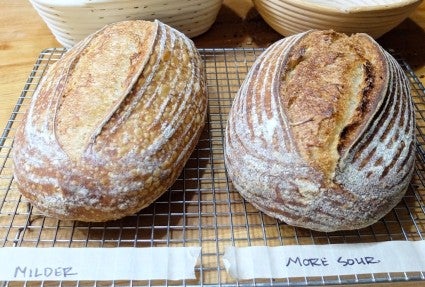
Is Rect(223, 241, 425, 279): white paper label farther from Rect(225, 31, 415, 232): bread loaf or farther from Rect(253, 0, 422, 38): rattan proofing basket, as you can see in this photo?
Rect(253, 0, 422, 38): rattan proofing basket

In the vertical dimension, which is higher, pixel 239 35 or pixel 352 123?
pixel 352 123

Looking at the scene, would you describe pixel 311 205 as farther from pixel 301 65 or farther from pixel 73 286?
pixel 73 286

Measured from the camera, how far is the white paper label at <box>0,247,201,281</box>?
37.6 inches

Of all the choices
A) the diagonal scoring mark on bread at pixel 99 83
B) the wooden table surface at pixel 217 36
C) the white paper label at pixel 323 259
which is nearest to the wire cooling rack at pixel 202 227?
the white paper label at pixel 323 259

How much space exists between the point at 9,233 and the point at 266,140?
723 millimetres

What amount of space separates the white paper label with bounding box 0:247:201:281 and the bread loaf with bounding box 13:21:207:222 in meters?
0.10

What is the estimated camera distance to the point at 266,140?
3.49 feet

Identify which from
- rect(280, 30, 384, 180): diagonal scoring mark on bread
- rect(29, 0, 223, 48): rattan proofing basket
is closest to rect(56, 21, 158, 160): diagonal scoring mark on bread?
rect(29, 0, 223, 48): rattan proofing basket

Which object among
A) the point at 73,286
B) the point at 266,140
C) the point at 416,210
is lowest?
the point at 416,210

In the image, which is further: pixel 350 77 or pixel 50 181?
pixel 350 77

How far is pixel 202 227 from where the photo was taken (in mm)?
1117

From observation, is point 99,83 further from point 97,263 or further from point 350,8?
point 350,8

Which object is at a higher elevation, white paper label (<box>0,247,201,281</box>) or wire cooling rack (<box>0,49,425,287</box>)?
white paper label (<box>0,247,201,281</box>)

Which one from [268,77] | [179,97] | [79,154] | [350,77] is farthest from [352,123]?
[79,154]
